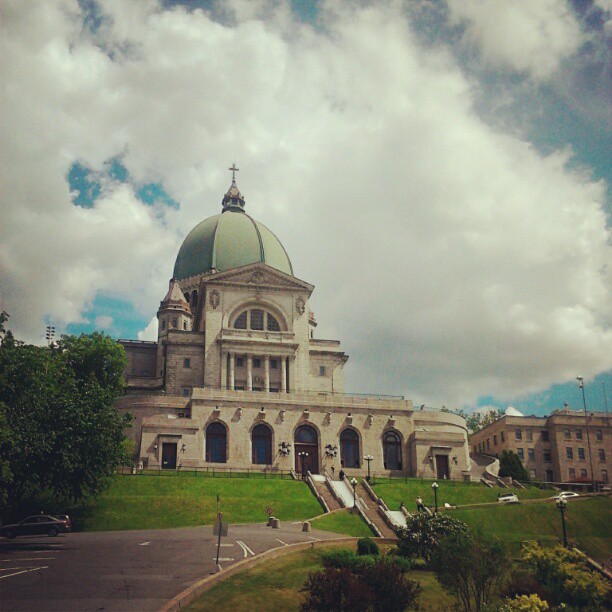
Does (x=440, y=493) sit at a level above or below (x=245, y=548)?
above

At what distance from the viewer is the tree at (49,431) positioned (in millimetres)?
44469

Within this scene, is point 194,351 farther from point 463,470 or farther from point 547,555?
point 547,555

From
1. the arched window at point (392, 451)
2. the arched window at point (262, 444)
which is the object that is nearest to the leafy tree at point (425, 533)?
the arched window at point (262, 444)

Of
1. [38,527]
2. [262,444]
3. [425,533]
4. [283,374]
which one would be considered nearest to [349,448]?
[262,444]

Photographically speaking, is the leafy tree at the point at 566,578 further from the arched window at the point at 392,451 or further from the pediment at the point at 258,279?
the pediment at the point at 258,279

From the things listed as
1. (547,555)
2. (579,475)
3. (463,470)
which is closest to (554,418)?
(579,475)

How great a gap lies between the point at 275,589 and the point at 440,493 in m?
33.0

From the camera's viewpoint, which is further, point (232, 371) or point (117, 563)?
point (232, 371)

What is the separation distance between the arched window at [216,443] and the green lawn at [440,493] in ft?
50.4

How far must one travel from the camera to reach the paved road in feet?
90.8

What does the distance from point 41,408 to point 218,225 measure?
58437 millimetres

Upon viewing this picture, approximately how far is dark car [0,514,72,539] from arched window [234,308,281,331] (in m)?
41.8

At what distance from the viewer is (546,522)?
55438 millimetres

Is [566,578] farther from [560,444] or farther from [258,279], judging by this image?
[560,444]
